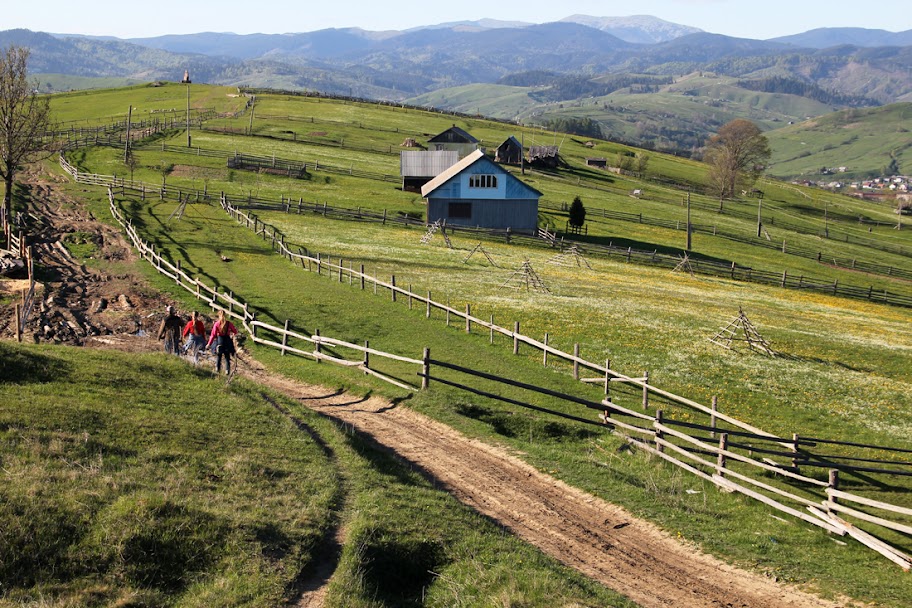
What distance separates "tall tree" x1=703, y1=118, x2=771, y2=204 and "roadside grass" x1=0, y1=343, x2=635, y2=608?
107781mm

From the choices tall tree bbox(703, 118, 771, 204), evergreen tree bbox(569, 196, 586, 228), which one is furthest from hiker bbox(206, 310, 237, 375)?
tall tree bbox(703, 118, 771, 204)

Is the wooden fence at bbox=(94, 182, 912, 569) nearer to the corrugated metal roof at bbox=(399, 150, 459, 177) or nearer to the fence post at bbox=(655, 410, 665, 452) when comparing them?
the fence post at bbox=(655, 410, 665, 452)

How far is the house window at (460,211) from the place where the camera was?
245 feet

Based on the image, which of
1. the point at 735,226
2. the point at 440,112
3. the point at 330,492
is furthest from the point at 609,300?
→ the point at 440,112

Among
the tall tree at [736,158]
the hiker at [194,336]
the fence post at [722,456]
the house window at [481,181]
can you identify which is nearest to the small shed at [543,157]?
the tall tree at [736,158]

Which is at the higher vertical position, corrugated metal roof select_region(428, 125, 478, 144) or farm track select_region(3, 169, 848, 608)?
corrugated metal roof select_region(428, 125, 478, 144)

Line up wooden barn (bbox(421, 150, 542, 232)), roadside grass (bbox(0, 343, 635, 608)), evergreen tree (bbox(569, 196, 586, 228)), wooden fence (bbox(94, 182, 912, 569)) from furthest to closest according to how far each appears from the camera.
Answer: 1. evergreen tree (bbox(569, 196, 586, 228))
2. wooden barn (bbox(421, 150, 542, 232))
3. wooden fence (bbox(94, 182, 912, 569))
4. roadside grass (bbox(0, 343, 635, 608))

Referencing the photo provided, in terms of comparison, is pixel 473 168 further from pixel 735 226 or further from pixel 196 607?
pixel 196 607

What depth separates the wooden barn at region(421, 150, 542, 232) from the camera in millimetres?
73938

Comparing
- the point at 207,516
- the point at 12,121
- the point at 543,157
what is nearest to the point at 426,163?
the point at 543,157

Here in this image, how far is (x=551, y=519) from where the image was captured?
17641 millimetres

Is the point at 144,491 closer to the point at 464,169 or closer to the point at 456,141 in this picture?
the point at 464,169

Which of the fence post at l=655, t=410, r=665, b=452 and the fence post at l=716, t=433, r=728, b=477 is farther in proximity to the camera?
the fence post at l=655, t=410, r=665, b=452

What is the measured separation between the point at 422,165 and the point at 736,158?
6036cm
